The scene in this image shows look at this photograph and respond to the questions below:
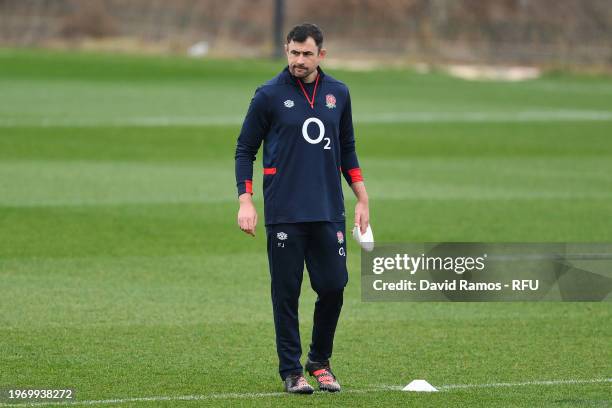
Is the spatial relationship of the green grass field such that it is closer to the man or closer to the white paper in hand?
the man

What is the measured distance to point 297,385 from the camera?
8656 millimetres

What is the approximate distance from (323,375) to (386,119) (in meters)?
22.8

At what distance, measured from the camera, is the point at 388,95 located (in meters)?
37.3

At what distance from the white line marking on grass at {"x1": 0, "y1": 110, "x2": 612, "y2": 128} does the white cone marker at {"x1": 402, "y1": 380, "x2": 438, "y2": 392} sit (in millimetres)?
20404

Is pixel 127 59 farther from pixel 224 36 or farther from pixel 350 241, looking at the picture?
pixel 350 241

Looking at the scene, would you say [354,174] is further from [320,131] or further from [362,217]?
[320,131]

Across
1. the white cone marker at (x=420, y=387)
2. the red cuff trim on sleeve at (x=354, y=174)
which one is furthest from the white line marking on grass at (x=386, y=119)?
the white cone marker at (x=420, y=387)

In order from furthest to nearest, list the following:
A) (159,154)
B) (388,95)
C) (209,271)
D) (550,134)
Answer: (388,95), (550,134), (159,154), (209,271)

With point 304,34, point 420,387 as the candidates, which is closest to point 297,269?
point 420,387

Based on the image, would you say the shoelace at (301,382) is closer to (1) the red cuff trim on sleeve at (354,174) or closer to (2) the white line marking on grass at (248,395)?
(2) the white line marking on grass at (248,395)

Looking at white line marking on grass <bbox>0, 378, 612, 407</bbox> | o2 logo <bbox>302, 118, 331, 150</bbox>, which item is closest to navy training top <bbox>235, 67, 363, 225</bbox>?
o2 logo <bbox>302, 118, 331, 150</bbox>

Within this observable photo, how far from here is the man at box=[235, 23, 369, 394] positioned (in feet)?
28.1

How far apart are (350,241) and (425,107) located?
19023 millimetres

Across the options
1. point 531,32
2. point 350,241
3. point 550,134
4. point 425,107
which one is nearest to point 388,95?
point 425,107
